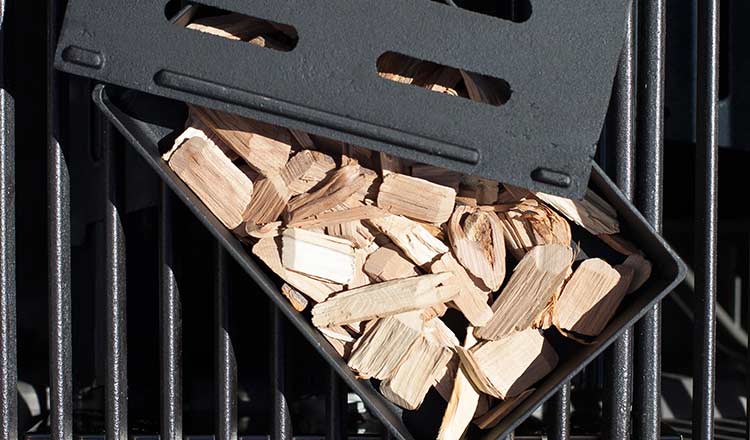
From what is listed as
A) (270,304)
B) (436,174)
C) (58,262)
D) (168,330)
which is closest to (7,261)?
(58,262)

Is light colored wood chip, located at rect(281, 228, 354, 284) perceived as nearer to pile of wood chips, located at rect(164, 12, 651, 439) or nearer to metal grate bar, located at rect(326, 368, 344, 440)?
pile of wood chips, located at rect(164, 12, 651, 439)

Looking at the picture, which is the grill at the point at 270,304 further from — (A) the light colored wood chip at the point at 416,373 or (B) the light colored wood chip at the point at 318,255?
(B) the light colored wood chip at the point at 318,255

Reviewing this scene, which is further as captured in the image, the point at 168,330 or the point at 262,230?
the point at 168,330

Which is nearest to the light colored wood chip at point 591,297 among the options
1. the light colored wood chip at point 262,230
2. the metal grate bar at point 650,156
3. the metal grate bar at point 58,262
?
the metal grate bar at point 650,156

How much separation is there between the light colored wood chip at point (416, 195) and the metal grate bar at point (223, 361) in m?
0.24

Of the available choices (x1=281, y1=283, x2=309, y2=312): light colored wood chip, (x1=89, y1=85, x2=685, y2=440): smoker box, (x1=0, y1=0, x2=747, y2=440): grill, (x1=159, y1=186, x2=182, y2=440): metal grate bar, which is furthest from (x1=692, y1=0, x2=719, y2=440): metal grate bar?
(x1=159, y1=186, x2=182, y2=440): metal grate bar

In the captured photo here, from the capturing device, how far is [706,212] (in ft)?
3.11

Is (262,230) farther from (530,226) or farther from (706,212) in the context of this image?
(706,212)

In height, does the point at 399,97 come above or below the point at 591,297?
above

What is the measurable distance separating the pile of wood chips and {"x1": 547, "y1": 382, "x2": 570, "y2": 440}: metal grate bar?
0.09 m

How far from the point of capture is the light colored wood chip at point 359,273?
88 cm

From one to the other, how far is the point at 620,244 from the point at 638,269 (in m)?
0.03

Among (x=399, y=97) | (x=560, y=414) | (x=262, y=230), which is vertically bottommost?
(x=560, y=414)

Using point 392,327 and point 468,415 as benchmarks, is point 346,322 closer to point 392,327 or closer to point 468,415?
point 392,327
